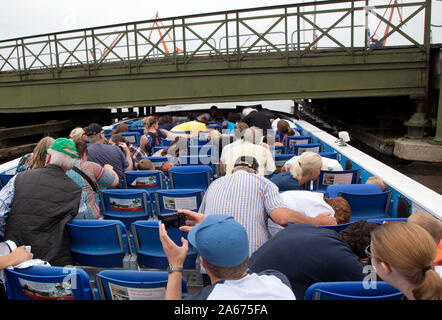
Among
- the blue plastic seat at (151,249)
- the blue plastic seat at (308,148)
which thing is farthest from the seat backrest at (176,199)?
the blue plastic seat at (308,148)

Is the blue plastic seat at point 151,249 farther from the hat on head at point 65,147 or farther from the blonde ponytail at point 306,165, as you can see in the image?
the blonde ponytail at point 306,165

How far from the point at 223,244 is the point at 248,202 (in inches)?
41.9

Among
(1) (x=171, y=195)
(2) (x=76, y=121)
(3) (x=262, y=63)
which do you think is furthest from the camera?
(2) (x=76, y=121)

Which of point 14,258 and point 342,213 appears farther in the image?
point 342,213

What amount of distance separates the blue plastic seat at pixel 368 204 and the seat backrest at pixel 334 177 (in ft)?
2.85

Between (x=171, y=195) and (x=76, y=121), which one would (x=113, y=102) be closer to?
(x=76, y=121)

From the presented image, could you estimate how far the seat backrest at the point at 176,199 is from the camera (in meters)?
3.84

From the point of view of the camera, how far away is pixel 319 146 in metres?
6.69

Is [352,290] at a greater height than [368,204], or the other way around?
[352,290]

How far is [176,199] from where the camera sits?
12.7 ft

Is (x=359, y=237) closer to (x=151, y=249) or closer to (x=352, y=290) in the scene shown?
(x=352, y=290)

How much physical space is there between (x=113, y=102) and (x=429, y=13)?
9441 mm

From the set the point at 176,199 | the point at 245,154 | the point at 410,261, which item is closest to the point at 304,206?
the point at 245,154
